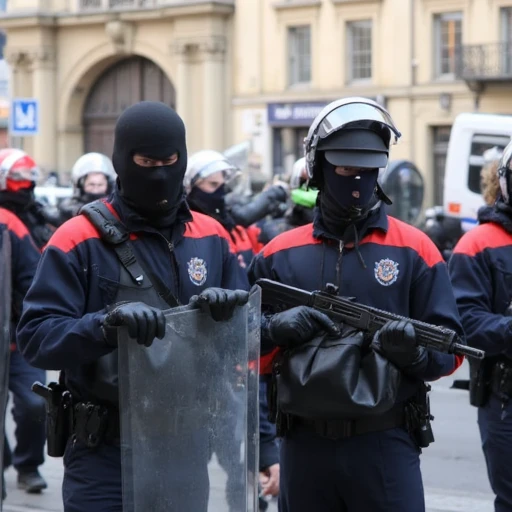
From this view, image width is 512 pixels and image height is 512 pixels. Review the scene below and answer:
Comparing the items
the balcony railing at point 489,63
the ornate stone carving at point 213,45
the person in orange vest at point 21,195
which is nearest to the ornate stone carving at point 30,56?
the ornate stone carving at point 213,45

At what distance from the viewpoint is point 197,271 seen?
4141 mm

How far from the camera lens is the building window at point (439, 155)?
34.0 meters

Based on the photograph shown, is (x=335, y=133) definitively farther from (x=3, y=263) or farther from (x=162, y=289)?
(x=3, y=263)

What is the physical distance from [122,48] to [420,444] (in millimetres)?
37811

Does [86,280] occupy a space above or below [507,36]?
below

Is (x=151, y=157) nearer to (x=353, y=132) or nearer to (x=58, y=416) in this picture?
(x=353, y=132)

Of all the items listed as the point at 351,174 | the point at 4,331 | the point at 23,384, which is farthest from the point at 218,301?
the point at 23,384

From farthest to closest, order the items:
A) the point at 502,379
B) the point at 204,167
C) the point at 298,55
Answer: the point at 298,55 < the point at 204,167 < the point at 502,379

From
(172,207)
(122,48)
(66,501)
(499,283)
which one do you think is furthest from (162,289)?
(122,48)

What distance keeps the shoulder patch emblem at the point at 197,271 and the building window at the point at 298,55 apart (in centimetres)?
3328

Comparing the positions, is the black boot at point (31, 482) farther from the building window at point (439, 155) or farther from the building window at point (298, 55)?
the building window at point (298, 55)

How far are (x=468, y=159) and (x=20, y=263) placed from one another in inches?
472

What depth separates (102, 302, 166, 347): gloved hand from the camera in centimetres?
354

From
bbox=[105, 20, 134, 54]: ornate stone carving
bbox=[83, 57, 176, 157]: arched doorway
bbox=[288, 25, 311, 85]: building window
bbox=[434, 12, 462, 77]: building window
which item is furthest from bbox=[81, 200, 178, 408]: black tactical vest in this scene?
bbox=[105, 20, 134, 54]: ornate stone carving
